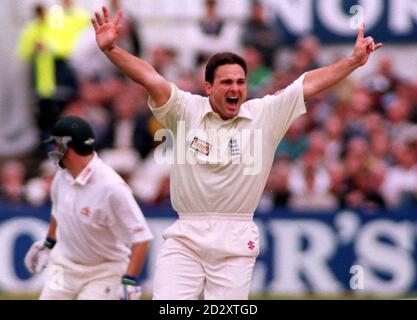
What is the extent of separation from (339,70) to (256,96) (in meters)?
8.94

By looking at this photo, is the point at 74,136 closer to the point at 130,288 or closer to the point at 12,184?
the point at 130,288

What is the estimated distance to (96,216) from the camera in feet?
38.3

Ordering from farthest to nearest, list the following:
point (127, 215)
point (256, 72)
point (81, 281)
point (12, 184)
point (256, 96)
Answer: point (256, 72)
point (256, 96)
point (12, 184)
point (81, 281)
point (127, 215)

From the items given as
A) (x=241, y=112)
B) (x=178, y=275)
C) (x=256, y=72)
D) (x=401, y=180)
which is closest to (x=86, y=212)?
(x=178, y=275)

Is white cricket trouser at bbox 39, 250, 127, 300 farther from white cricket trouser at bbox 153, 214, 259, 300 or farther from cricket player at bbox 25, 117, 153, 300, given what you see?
white cricket trouser at bbox 153, 214, 259, 300

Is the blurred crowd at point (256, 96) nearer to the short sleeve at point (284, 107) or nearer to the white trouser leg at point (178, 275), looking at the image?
the short sleeve at point (284, 107)

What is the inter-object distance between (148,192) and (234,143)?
8511 mm

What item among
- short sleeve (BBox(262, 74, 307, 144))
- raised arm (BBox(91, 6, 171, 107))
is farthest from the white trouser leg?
raised arm (BBox(91, 6, 171, 107))

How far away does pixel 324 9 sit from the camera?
840 inches

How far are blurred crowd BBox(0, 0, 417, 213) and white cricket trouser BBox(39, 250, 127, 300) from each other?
6.59 meters

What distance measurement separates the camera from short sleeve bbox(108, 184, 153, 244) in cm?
1156

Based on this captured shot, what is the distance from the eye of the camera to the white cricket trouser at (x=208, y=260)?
34.4 ft

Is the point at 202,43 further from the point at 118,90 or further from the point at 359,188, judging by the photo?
the point at 359,188

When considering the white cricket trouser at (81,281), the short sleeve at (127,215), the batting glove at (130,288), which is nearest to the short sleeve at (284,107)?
the short sleeve at (127,215)
